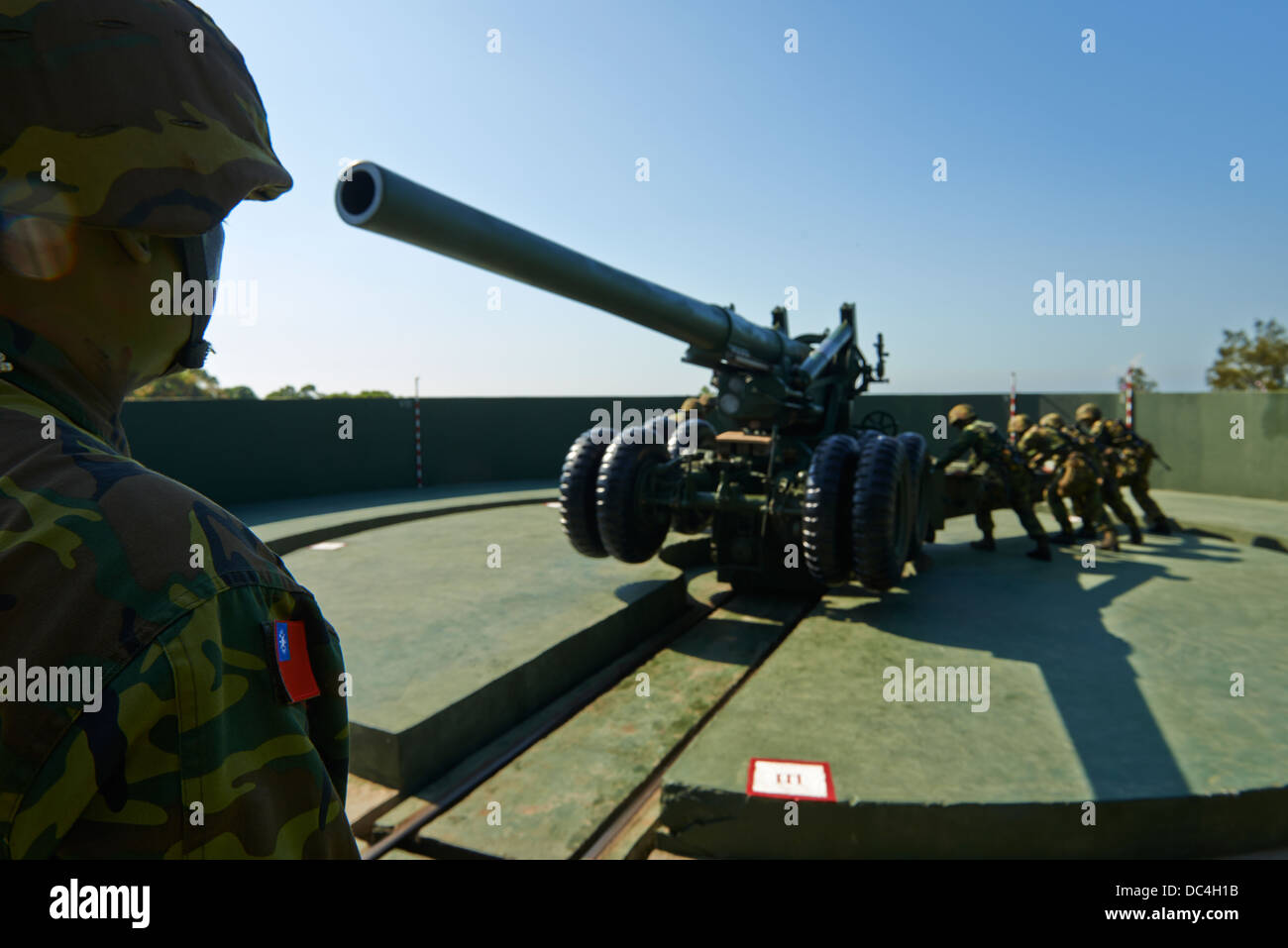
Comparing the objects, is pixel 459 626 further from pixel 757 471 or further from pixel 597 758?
pixel 757 471

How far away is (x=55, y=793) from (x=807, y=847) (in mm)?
2626

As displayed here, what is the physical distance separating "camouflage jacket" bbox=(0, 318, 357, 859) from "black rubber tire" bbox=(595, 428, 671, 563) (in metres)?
5.00

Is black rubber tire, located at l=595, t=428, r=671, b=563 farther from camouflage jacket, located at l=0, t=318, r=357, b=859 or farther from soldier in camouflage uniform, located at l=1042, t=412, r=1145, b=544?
camouflage jacket, located at l=0, t=318, r=357, b=859

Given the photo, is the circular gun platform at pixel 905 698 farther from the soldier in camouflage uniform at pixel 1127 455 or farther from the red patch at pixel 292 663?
the red patch at pixel 292 663

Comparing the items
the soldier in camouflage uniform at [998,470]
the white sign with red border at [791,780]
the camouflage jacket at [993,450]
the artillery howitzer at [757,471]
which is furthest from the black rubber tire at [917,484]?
the white sign with red border at [791,780]

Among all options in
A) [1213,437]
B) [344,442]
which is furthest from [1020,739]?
[1213,437]

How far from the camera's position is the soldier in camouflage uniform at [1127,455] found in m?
8.16

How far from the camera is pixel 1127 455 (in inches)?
325

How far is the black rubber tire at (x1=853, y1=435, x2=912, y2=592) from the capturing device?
483 cm

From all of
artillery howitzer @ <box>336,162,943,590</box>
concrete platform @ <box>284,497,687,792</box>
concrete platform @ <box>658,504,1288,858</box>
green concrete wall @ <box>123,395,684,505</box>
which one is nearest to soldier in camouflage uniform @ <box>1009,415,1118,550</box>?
artillery howitzer @ <box>336,162,943,590</box>

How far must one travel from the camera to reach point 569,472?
19.2 ft

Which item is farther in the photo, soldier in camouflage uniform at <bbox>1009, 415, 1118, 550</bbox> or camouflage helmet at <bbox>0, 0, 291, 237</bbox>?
soldier in camouflage uniform at <bbox>1009, 415, 1118, 550</bbox>
